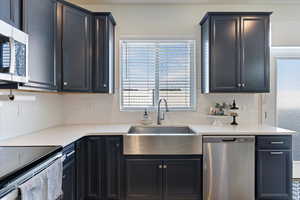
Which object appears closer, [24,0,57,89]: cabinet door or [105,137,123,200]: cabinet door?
[24,0,57,89]: cabinet door

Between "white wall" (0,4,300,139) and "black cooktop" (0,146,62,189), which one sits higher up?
"white wall" (0,4,300,139)

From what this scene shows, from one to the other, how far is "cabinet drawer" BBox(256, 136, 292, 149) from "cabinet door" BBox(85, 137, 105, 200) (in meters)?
1.90

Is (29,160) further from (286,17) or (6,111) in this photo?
(286,17)

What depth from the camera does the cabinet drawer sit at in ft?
8.61

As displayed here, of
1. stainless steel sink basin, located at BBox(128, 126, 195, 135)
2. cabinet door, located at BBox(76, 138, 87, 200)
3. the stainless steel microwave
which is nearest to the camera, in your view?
the stainless steel microwave

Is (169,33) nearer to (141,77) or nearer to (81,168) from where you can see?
(141,77)

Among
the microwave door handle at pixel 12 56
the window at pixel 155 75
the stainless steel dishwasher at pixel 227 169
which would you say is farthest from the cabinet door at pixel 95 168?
the microwave door handle at pixel 12 56

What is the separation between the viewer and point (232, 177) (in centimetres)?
264

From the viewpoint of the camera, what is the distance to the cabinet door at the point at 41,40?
197cm

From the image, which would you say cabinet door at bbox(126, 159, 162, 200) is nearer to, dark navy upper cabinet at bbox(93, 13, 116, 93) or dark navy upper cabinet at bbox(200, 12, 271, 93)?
dark navy upper cabinet at bbox(93, 13, 116, 93)

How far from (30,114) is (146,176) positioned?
155 cm

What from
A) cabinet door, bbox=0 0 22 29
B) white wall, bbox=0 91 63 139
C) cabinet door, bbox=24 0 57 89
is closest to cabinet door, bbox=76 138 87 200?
white wall, bbox=0 91 63 139

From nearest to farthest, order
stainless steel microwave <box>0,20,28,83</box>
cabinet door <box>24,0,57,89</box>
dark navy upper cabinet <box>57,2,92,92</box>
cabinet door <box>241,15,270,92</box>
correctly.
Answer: stainless steel microwave <box>0,20,28,83</box> < cabinet door <box>24,0,57,89</box> < dark navy upper cabinet <box>57,2,92,92</box> < cabinet door <box>241,15,270,92</box>

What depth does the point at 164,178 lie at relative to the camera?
267 cm
